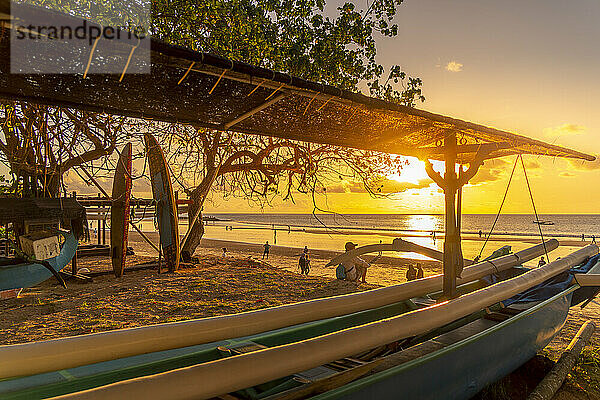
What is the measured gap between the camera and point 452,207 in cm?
354

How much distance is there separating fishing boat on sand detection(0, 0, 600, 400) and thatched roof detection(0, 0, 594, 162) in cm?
1

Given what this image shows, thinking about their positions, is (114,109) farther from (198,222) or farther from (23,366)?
(198,222)

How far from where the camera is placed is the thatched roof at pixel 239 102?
1.93 metres

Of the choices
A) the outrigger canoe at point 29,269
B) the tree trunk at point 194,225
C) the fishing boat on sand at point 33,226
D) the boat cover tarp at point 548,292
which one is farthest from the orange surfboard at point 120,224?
the boat cover tarp at point 548,292

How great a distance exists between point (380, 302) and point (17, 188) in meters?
7.15

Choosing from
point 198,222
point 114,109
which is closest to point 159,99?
point 114,109

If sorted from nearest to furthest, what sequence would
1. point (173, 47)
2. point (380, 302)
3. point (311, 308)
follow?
point (173, 47) → point (311, 308) → point (380, 302)

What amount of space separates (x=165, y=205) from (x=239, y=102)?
6638 mm

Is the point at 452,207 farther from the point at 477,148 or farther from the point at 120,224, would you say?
the point at 120,224

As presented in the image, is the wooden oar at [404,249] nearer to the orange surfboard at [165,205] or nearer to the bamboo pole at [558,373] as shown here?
the bamboo pole at [558,373]

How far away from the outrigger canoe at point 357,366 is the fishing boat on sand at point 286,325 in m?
0.01

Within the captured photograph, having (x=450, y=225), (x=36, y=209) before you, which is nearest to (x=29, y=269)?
(x=36, y=209)

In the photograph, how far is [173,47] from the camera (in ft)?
5.44

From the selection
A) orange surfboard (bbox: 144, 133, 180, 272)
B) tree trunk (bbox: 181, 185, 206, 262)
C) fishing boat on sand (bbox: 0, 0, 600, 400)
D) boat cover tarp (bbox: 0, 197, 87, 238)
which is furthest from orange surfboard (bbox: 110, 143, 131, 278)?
fishing boat on sand (bbox: 0, 0, 600, 400)
